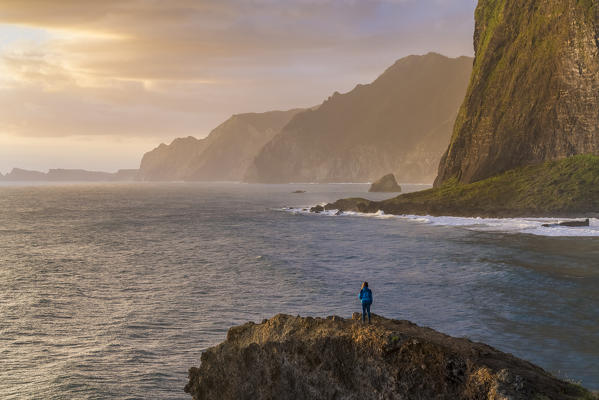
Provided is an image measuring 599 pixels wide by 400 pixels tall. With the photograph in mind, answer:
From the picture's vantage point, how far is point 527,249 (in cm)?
5262

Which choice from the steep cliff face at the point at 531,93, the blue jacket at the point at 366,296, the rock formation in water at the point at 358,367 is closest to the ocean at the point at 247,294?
the rock formation in water at the point at 358,367

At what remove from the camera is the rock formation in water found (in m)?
11.7

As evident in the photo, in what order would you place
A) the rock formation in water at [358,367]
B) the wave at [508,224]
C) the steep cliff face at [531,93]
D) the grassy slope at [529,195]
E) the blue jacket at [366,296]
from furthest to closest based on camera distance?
the steep cliff face at [531,93], the grassy slope at [529,195], the wave at [508,224], the blue jacket at [366,296], the rock formation in water at [358,367]

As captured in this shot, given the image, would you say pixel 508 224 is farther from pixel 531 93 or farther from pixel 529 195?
pixel 531 93

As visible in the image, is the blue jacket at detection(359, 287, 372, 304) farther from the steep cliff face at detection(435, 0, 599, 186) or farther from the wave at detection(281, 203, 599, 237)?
the steep cliff face at detection(435, 0, 599, 186)

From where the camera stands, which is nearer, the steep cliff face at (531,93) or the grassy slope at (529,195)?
the grassy slope at (529,195)

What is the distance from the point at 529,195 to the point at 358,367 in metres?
83.6

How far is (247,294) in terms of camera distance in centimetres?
3562

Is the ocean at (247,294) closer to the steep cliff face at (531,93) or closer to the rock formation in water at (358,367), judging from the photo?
the rock formation in water at (358,367)

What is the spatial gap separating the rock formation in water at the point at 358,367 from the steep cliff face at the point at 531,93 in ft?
305

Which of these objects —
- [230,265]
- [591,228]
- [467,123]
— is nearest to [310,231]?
[230,265]

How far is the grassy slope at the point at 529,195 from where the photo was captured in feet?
269

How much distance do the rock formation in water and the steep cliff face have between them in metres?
93.1

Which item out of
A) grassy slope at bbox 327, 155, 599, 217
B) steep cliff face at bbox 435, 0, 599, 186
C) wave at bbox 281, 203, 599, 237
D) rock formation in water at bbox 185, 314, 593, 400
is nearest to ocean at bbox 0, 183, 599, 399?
wave at bbox 281, 203, 599, 237
